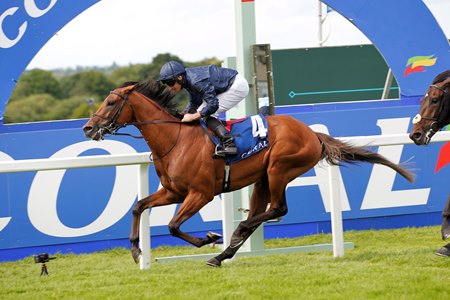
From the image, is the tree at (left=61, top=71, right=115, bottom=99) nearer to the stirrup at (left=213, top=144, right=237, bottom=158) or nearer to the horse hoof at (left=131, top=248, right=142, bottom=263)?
the stirrup at (left=213, top=144, right=237, bottom=158)

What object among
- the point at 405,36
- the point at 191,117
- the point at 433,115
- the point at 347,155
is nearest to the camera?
the point at 433,115

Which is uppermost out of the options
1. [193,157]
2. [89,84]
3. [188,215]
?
[193,157]

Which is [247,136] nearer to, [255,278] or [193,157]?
[193,157]

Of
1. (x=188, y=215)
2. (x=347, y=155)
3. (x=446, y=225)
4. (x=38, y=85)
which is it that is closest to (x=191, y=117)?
(x=188, y=215)

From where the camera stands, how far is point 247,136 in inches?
300

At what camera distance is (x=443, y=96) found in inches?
287

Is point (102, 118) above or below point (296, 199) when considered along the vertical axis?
above

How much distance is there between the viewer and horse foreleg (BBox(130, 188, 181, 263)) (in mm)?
7387

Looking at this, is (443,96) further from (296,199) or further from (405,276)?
(296,199)

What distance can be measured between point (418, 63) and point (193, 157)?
135 inches

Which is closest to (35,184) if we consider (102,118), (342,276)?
(102,118)

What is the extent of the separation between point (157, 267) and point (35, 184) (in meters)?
2.12

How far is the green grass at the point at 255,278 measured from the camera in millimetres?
6062

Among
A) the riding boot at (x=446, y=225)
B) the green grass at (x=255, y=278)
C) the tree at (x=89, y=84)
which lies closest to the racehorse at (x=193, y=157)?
the green grass at (x=255, y=278)
